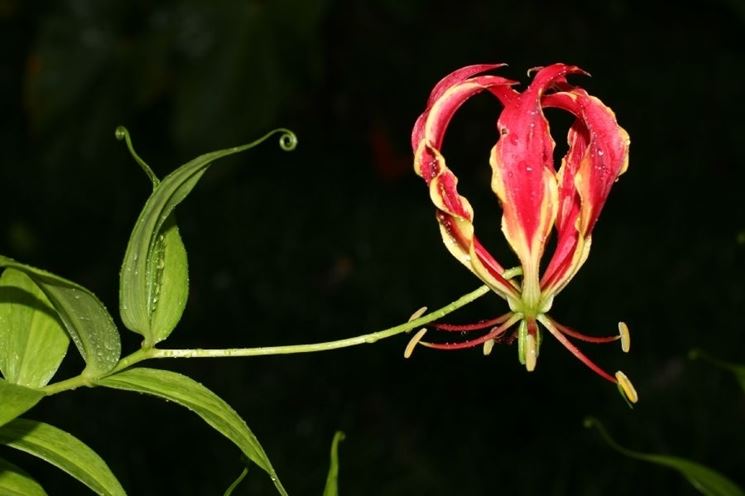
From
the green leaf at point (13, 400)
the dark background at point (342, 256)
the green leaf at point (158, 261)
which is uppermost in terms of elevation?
the dark background at point (342, 256)

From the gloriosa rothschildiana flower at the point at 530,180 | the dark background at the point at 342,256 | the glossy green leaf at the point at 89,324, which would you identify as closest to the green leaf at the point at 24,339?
the glossy green leaf at the point at 89,324

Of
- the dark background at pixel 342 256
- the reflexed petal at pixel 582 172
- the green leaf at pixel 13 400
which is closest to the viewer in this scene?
the green leaf at pixel 13 400

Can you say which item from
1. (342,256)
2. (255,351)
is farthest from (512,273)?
(342,256)

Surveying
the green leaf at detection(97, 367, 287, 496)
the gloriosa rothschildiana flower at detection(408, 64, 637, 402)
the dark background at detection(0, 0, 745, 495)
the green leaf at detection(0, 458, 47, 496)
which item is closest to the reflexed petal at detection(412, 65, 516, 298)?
the gloriosa rothschildiana flower at detection(408, 64, 637, 402)

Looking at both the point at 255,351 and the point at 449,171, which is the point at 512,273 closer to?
the point at 449,171

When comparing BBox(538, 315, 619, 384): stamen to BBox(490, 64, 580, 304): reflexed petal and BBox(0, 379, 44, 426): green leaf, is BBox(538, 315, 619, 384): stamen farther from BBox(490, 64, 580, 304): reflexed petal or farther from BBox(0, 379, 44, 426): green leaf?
BBox(0, 379, 44, 426): green leaf

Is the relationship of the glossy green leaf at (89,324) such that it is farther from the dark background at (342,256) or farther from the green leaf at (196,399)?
the dark background at (342,256)

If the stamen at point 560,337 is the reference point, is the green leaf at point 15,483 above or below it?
above

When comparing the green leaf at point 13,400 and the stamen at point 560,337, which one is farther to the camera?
the stamen at point 560,337
